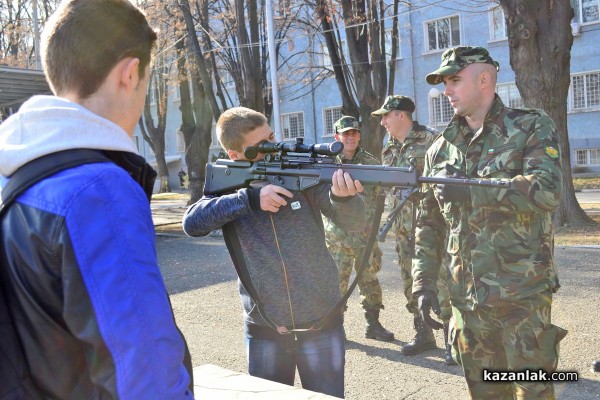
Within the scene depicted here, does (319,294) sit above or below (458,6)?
below

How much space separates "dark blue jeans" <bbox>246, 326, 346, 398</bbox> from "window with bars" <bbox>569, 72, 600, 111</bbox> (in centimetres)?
2693

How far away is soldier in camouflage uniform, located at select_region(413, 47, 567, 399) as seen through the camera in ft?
10.1

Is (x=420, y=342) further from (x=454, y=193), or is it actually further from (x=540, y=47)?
(x=540, y=47)

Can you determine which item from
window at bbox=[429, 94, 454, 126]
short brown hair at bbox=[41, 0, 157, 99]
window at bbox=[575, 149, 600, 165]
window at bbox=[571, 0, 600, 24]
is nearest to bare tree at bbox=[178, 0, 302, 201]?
window at bbox=[429, 94, 454, 126]

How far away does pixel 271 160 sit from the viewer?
10.2 feet

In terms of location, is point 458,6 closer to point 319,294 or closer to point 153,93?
point 153,93

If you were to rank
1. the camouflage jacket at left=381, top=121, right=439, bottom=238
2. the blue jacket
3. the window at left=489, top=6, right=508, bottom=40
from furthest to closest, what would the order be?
the window at left=489, top=6, right=508, bottom=40 < the camouflage jacket at left=381, top=121, right=439, bottom=238 < the blue jacket

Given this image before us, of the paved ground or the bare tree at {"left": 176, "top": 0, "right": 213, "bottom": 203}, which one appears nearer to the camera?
the paved ground

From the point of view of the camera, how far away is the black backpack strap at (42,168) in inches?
49.0

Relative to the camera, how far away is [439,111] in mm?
29750

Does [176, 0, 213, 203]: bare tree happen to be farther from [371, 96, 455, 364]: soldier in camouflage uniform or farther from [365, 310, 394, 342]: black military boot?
[365, 310, 394, 342]: black military boot

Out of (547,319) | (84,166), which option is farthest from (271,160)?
(84,166)

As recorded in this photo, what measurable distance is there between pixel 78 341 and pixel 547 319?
2554 mm

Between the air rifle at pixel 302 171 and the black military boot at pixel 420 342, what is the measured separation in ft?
9.62
